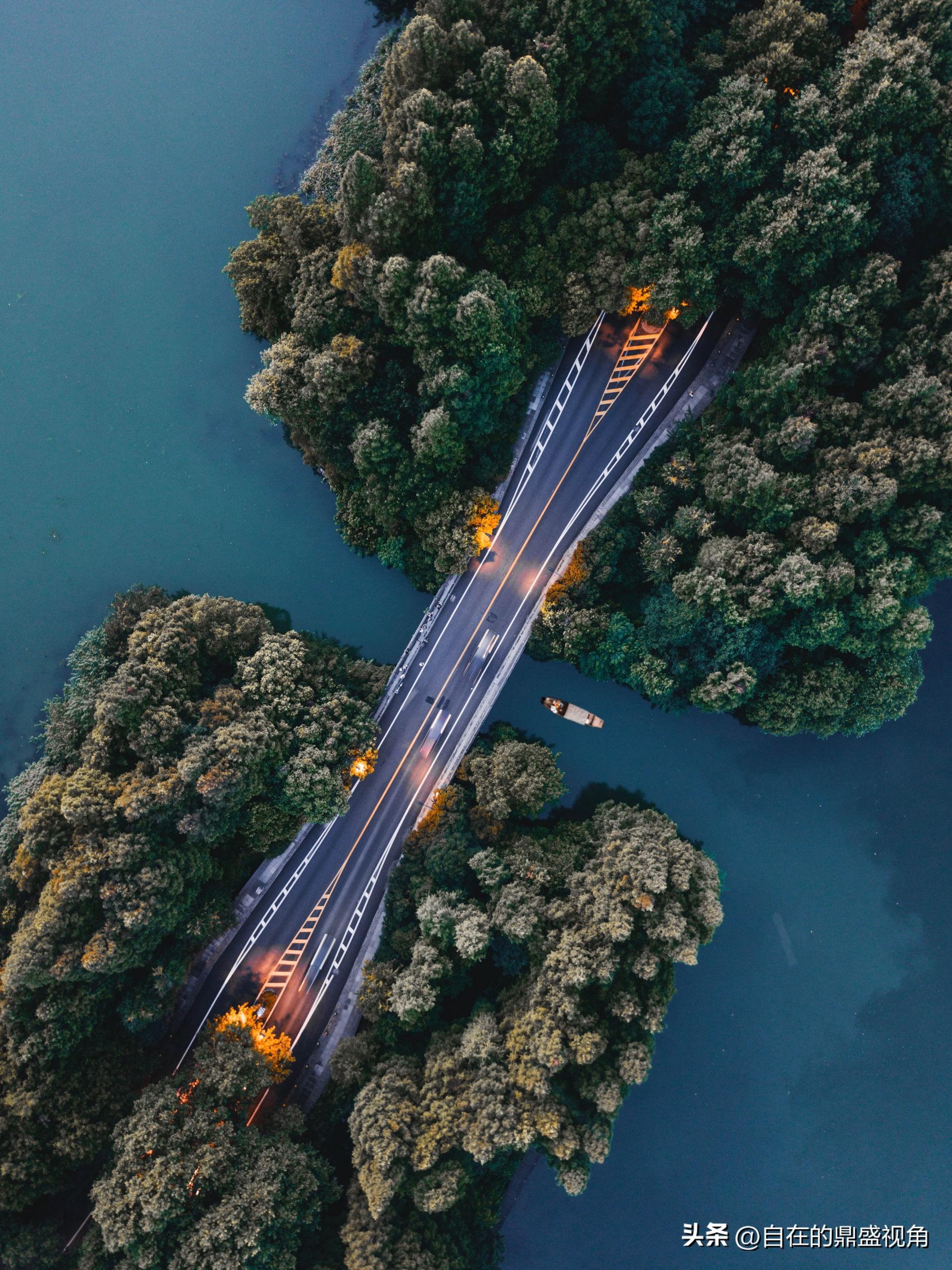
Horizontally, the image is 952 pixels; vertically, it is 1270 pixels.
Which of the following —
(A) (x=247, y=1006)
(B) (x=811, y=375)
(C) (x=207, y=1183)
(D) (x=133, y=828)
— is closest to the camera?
(C) (x=207, y=1183)

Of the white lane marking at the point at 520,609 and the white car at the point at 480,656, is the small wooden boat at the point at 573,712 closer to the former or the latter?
the white car at the point at 480,656

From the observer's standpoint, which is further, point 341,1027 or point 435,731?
point 435,731

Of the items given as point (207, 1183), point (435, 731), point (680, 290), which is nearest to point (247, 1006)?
point (207, 1183)

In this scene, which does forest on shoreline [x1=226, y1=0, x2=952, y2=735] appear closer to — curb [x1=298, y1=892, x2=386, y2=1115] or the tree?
the tree

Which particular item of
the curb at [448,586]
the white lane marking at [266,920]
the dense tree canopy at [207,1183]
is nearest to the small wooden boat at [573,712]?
the curb at [448,586]

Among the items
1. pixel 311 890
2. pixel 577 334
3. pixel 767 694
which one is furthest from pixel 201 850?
pixel 577 334

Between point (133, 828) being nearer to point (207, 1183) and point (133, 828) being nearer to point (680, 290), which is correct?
point (207, 1183)
